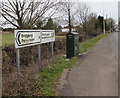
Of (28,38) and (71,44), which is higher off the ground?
(28,38)

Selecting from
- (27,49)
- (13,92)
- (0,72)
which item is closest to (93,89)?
(13,92)

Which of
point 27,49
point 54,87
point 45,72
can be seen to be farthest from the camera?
point 27,49

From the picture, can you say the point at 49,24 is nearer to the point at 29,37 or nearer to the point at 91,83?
the point at 29,37

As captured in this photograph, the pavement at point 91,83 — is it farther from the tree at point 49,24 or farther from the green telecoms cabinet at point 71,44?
the tree at point 49,24

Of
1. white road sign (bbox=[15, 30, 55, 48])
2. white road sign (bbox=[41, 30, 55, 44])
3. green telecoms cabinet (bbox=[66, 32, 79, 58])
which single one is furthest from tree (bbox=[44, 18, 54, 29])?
white road sign (bbox=[15, 30, 55, 48])

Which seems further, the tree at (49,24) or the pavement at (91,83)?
the tree at (49,24)

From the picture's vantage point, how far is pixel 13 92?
467cm

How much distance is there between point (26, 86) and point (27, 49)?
151 inches

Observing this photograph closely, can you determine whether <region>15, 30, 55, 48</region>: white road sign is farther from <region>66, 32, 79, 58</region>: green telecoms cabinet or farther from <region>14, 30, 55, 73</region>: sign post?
<region>66, 32, 79, 58</region>: green telecoms cabinet

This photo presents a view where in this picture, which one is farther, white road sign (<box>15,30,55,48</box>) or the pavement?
white road sign (<box>15,30,55,48</box>)

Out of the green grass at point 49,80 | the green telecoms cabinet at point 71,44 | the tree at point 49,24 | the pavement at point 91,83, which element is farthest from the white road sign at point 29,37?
the tree at point 49,24

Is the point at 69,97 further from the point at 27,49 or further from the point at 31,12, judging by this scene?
the point at 31,12

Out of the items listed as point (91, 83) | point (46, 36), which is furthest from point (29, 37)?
point (91, 83)

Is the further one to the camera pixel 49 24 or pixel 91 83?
pixel 49 24
